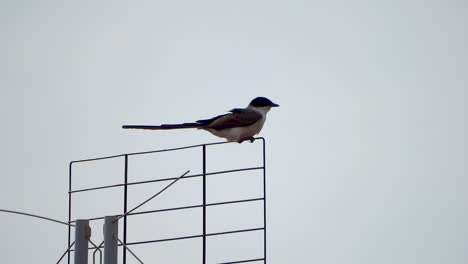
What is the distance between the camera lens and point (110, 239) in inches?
247

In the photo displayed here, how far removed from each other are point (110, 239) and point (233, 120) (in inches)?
187

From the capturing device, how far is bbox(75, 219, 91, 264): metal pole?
20.2 ft

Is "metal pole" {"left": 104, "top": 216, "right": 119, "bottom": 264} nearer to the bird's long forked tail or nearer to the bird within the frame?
the bird's long forked tail

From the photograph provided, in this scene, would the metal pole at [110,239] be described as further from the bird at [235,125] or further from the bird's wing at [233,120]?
the bird's wing at [233,120]

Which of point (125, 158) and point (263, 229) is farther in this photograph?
point (125, 158)

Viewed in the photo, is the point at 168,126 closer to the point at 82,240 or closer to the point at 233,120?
the point at 233,120

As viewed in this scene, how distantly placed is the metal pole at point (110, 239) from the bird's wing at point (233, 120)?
14.4ft

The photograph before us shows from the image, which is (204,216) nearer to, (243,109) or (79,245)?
(79,245)

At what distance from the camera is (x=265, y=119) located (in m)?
11.4

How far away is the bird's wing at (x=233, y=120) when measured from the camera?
1068cm

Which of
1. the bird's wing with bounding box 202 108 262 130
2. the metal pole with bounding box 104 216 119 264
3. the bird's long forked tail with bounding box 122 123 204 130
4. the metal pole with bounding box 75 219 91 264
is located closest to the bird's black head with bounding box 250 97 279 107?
the bird's wing with bounding box 202 108 262 130

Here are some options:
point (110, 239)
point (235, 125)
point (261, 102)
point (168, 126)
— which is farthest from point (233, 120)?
point (110, 239)

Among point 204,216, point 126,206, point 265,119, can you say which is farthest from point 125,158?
point 265,119

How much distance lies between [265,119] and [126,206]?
14.2ft
